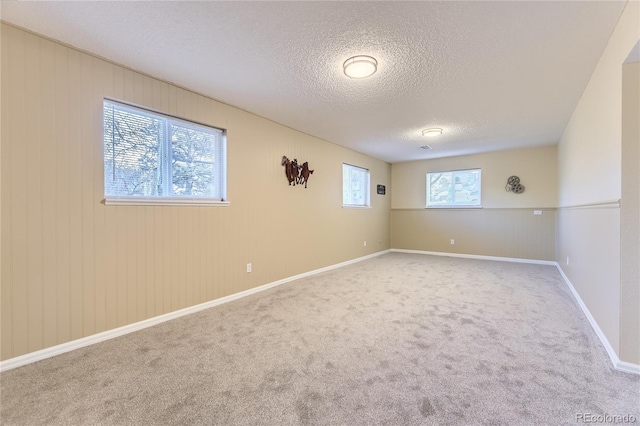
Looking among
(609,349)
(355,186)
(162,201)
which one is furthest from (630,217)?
(355,186)

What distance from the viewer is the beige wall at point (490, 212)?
210 inches

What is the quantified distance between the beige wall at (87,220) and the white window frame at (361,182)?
2.24m

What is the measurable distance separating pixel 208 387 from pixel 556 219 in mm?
6400

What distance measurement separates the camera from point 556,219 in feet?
17.0

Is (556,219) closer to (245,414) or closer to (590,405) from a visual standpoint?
(590,405)

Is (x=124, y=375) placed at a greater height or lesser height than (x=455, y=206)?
lesser

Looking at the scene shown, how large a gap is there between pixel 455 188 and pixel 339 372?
225 inches

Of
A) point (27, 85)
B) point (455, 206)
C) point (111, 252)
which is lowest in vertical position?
point (111, 252)

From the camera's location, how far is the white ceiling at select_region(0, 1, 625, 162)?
172 cm

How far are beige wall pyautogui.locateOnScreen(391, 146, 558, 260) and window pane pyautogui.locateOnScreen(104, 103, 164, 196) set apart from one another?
5.73 metres

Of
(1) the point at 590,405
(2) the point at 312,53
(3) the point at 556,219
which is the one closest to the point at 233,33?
(2) the point at 312,53

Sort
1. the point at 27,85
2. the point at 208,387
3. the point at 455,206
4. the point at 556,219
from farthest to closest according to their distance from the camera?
the point at 455,206
the point at 556,219
the point at 27,85
the point at 208,387

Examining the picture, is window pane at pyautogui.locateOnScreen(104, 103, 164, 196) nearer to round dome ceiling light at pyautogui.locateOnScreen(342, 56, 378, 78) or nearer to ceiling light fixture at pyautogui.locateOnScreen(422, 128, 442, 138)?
round dome ceiling light at pyautogui.locateOnScreen(342, 56, 378, 78)

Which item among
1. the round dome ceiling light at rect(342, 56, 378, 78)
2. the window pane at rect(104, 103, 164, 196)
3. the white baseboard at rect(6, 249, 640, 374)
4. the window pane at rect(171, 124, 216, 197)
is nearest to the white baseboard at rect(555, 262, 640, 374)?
the white baseboard at rect(6, 249, 640, 374)
